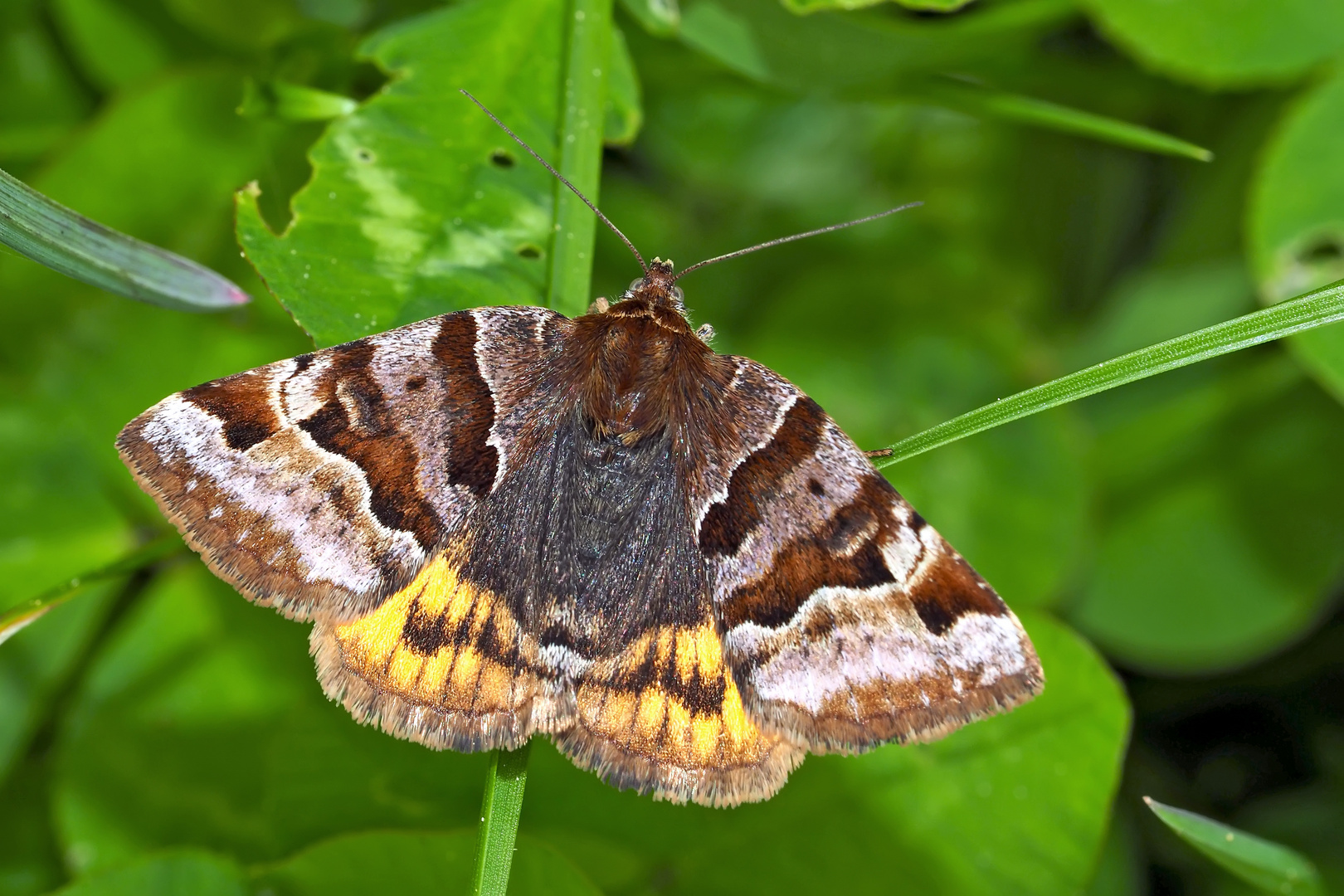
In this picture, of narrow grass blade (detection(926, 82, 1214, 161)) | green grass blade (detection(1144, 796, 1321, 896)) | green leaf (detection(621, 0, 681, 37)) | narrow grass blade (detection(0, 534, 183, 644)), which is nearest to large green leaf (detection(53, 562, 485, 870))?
narrow grass blade (detection(0, 534, 183, 644))

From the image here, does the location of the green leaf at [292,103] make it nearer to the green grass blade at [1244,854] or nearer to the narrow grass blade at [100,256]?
the narrow grass blade at [100,256]

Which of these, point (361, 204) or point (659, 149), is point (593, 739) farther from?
point (659, 149)

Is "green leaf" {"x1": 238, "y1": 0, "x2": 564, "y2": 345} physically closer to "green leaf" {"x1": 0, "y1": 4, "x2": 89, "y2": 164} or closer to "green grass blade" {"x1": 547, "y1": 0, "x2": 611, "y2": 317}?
"green grass blade" {"x1": 547, "y1": 0, "x2": 611, "y2": 317}

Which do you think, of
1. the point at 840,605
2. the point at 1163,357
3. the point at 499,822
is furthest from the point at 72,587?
the point at 1163,357

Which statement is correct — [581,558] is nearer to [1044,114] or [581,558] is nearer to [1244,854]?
[1244,854]

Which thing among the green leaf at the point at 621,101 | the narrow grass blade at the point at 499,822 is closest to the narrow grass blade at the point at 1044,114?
the green leaf at the point at 621,101
